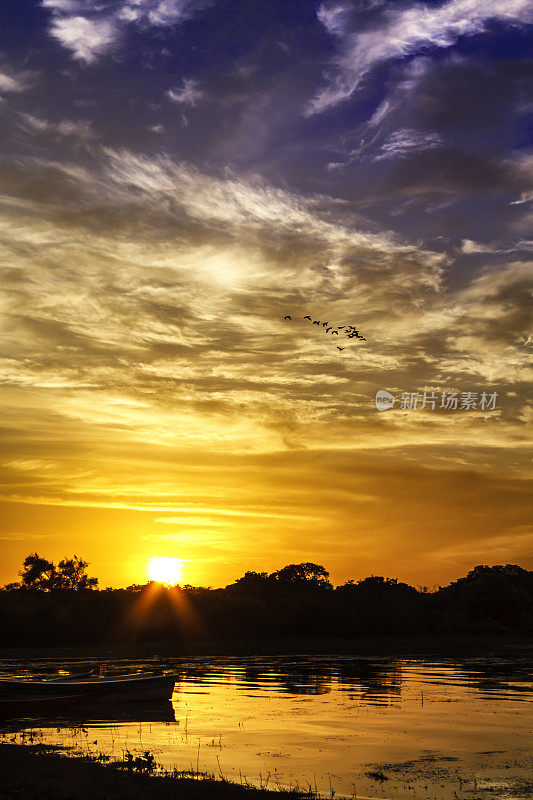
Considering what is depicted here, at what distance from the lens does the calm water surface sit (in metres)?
25.5

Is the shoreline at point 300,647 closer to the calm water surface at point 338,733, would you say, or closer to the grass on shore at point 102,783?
the calm water surface at point 338,733

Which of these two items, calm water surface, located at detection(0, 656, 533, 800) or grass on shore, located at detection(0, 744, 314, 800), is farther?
calm water surface, located at detection(0, 656, 533, 800)

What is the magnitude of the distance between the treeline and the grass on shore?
402 ft

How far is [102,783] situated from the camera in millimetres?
22859

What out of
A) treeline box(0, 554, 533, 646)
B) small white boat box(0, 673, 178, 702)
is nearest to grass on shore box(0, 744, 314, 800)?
small white boat box(0, 673, 178, 702)

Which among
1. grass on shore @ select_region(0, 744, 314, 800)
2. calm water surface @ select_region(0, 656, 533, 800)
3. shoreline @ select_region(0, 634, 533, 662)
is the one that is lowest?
shoreline @ select_region(0, 634, 533, 662)

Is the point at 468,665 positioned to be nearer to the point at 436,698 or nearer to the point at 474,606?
the point at 436,698

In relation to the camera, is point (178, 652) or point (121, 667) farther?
point (178, 652)

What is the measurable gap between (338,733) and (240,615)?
397 feet

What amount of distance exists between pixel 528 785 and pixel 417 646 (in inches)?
4083

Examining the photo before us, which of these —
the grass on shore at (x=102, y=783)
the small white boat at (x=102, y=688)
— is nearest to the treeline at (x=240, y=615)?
the small white boat at (x=102, y=688)

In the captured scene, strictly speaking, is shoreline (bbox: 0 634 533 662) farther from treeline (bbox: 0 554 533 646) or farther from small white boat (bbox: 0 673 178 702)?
small white boat (bbox: 0 673 178 702)

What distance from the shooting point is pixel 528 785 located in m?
24.0

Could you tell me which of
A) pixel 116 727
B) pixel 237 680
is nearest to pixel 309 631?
pixel 237 680
